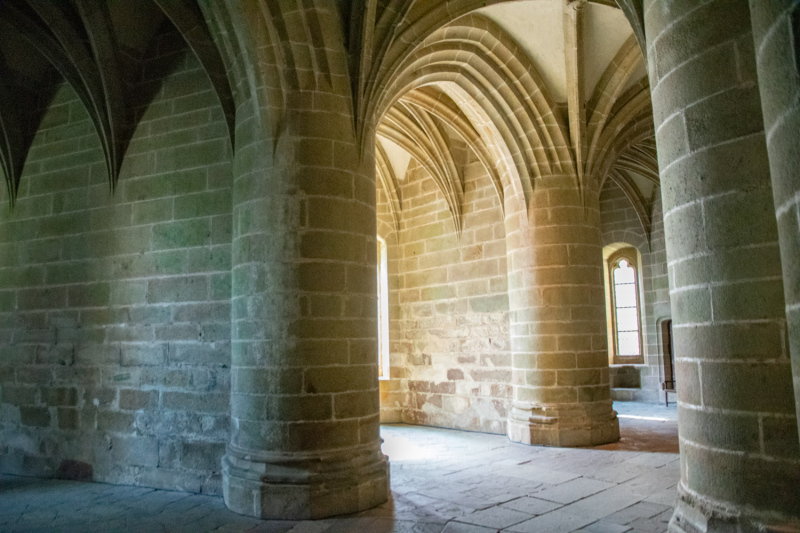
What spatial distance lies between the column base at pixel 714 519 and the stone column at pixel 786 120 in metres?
1.14

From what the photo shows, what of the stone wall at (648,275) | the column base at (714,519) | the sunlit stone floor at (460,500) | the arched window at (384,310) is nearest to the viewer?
the column base at (714,519)

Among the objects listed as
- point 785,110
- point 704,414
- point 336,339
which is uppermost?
point 785,110

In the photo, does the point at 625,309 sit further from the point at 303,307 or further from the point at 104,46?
the point at 104,46

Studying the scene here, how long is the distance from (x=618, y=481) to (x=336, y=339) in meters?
3.12

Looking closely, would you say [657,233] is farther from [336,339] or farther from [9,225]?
[9,225]

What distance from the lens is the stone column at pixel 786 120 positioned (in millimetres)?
1819

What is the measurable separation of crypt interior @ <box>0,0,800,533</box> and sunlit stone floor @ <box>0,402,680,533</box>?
250 mm

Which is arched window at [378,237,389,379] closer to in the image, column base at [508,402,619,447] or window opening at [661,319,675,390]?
column base at [508,402,619,447]

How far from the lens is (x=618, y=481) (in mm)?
5719

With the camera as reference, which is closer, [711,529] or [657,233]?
[711,529]

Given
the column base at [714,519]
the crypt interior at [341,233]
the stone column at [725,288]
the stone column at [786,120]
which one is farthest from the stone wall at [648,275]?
the stone column at [786,120]

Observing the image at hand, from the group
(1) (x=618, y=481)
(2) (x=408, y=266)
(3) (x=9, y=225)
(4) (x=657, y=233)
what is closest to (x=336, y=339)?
(1) (x=618, y=481)

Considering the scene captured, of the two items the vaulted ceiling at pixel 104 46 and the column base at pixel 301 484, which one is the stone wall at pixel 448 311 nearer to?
the column base at pixel 301 484

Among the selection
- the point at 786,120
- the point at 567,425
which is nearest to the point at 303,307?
the point at 786,120
